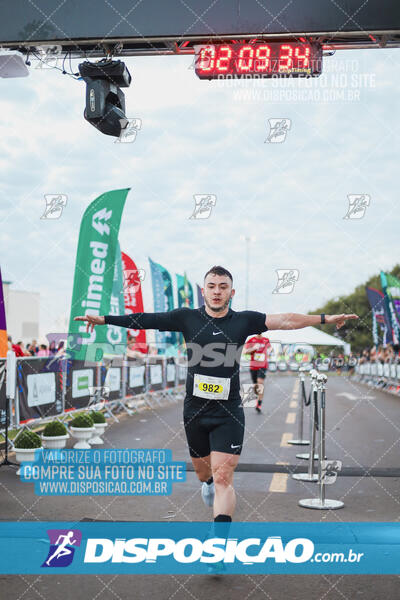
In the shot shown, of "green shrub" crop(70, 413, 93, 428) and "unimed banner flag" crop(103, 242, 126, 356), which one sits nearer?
"green shrub" crop(70, 413, 93, 428)

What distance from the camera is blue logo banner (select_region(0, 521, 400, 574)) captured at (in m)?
4.76

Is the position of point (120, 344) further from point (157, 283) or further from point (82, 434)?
point (157, 283)

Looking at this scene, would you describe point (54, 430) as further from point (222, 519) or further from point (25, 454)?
point (222, 519)

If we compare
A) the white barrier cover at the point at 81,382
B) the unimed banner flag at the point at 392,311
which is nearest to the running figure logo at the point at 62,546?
the white barrier cover at the point at 81,382

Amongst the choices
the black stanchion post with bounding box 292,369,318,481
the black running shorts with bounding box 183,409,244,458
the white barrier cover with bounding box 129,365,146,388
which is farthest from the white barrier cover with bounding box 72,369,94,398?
the black running shorts with bounding box 183,409,244,458

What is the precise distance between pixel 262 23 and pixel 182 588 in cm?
600

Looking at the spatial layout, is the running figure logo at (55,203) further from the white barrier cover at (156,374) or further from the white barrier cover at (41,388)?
the white barrier cover at (156,374)

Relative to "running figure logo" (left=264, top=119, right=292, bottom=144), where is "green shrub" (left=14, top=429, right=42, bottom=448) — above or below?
below

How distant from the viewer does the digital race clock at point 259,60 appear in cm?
782

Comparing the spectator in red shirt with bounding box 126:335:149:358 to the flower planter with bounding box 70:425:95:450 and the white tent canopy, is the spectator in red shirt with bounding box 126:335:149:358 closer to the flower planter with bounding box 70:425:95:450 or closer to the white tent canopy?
the white tent canopy

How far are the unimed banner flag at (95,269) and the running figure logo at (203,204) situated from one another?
60.3 inches

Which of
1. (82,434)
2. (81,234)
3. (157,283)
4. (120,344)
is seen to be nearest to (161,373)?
(157,283)

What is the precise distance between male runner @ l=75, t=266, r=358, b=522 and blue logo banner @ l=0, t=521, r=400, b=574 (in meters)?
0.34

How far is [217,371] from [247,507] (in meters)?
2.18
